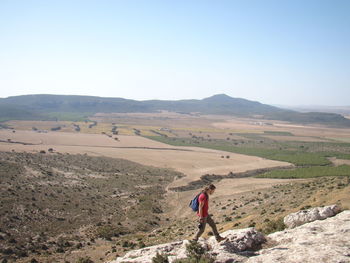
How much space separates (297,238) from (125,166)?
49471 mm

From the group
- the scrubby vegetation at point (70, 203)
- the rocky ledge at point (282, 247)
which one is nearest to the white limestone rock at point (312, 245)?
the rocky ledge at point (282, 247)

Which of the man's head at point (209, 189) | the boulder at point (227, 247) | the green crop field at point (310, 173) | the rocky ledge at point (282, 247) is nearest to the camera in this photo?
the rocky ledge at point (282, 247)

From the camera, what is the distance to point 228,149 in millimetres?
87688

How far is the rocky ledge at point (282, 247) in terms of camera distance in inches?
362

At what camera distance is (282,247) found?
1017 cm

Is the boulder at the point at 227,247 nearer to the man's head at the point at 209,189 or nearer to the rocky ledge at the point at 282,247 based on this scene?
the rocky ledge at the point at 282,247

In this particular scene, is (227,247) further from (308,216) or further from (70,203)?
(70,203)

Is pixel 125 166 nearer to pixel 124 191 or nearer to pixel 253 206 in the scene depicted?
pixel 124 191

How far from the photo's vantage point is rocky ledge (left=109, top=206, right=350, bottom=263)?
9.19 metres

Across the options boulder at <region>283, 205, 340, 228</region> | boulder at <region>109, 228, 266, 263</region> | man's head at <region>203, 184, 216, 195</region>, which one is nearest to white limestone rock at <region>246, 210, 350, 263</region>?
boulder at <region>109, 228, 266, 263</region>

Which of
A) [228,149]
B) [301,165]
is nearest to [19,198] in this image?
[301,165]

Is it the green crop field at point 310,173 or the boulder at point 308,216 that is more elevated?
the boulder at point 308,216

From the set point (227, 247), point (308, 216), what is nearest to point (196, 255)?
point (227, 247)

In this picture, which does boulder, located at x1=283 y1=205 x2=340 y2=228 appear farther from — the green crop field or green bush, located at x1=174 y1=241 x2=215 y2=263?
the green crop field
